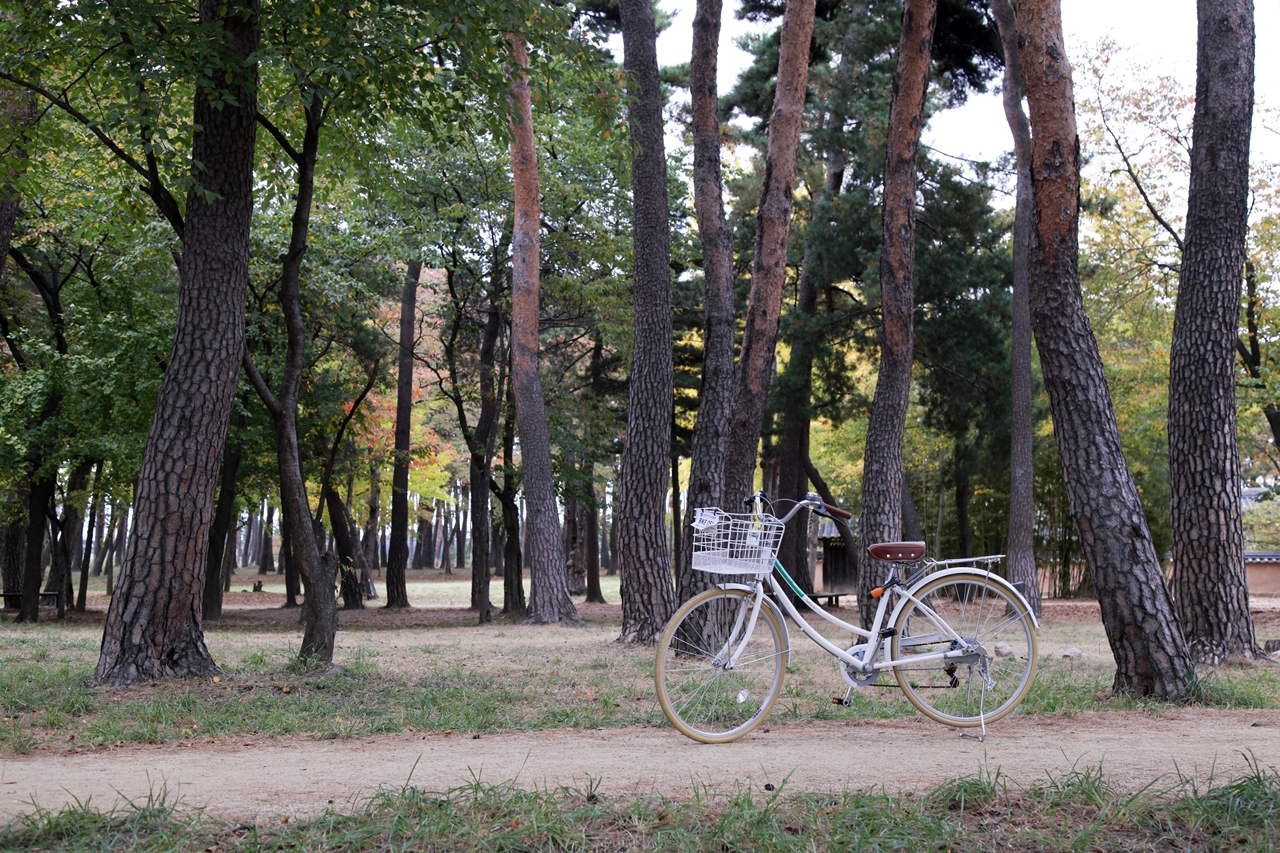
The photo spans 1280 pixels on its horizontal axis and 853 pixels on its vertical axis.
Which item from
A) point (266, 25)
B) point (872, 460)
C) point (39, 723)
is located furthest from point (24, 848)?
point (872, 460)

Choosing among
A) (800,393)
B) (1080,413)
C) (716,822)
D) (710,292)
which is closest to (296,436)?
(710,292)

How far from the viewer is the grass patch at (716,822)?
3293 millimetres

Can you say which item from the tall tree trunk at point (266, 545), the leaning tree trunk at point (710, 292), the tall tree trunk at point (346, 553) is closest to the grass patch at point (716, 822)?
the leaning tree trunk at point (710, 292)

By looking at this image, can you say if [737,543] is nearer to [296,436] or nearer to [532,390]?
[296,436]

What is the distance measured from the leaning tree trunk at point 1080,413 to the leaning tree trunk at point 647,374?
431 centimetres

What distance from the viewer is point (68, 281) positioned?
17.7 meters

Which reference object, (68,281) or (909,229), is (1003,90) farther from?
(68,281)

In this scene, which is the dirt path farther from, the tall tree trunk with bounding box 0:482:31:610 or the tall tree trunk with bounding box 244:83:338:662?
the tall tree trunk with bounding box 0:482:31:610

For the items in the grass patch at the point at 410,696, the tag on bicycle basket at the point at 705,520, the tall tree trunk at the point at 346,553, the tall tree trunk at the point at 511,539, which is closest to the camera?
the tag on bicycle basket at the point at 705,520

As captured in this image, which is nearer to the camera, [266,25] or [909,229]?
[266,25]

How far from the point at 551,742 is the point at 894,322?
8313 millimetres

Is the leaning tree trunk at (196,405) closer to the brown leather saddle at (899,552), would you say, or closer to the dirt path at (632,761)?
the dirt path at (632,761)

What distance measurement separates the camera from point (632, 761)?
461 cm

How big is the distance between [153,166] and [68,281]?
12274mm
